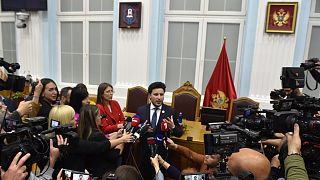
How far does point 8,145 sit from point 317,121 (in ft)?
4.74

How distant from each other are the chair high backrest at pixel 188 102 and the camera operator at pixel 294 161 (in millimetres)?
2512

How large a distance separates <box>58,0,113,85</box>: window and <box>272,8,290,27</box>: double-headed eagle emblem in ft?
9.33

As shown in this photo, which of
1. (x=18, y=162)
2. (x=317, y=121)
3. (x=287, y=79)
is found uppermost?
(x=287, y=79)

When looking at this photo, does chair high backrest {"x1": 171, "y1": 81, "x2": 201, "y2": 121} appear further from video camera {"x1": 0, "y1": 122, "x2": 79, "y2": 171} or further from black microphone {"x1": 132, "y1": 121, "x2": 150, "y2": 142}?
video camera {"x1": 0, "y1": 122, "x2": 79, "y2": 171}

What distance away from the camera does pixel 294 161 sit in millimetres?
1146

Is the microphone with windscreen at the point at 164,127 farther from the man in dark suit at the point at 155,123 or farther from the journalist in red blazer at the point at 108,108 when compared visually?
the journalist in red blazer at the point at 108,108

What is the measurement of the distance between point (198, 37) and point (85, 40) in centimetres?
226

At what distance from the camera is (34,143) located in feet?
4.15

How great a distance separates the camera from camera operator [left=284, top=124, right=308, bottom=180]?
3.59 feet

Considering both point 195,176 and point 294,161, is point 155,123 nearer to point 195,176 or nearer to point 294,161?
point 195,176

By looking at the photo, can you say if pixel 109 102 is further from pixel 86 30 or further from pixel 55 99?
pixel 86 30

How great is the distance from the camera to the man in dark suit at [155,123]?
2570 mm

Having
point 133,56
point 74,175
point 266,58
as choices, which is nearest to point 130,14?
point 133,56

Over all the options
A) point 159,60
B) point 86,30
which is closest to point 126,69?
point 159,60
